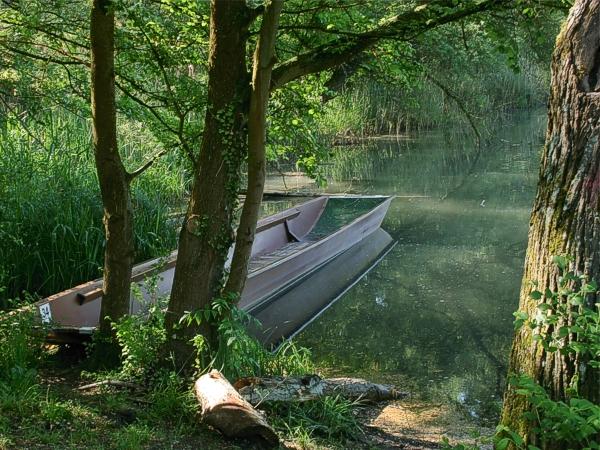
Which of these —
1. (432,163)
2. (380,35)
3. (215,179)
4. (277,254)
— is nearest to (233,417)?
(215,179)

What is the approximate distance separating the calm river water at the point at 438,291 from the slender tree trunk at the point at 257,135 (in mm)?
2420

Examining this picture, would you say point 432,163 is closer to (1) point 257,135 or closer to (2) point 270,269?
(2) point 270,269

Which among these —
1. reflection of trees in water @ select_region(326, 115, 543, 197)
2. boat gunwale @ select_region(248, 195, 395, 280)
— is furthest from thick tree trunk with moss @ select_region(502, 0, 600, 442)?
reflection of trees in water @ select_region(326, 115, 543, 197)

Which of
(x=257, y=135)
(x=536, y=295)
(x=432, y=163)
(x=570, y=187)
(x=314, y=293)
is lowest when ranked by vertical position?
(x=314, y=293)

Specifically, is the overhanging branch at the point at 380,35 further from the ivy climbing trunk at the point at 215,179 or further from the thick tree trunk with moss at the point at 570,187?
the thick tree trunk with moss at the point at 570,187

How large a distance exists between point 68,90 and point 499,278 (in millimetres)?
6213

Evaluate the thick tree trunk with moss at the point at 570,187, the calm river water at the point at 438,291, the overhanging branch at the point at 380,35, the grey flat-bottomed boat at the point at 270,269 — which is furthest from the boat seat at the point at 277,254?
the thick tree trunk with moss at the point at 570,187

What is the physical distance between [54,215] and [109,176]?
9.15 feet

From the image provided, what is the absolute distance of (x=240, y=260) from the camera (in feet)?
15.4

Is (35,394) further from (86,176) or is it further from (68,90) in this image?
(86,176)

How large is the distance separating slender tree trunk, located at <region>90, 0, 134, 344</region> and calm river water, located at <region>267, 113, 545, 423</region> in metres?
2.37

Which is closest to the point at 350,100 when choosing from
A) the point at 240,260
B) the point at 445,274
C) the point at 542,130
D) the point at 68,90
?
the point at 542,130

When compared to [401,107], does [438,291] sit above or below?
below

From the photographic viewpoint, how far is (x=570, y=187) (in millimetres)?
3068
